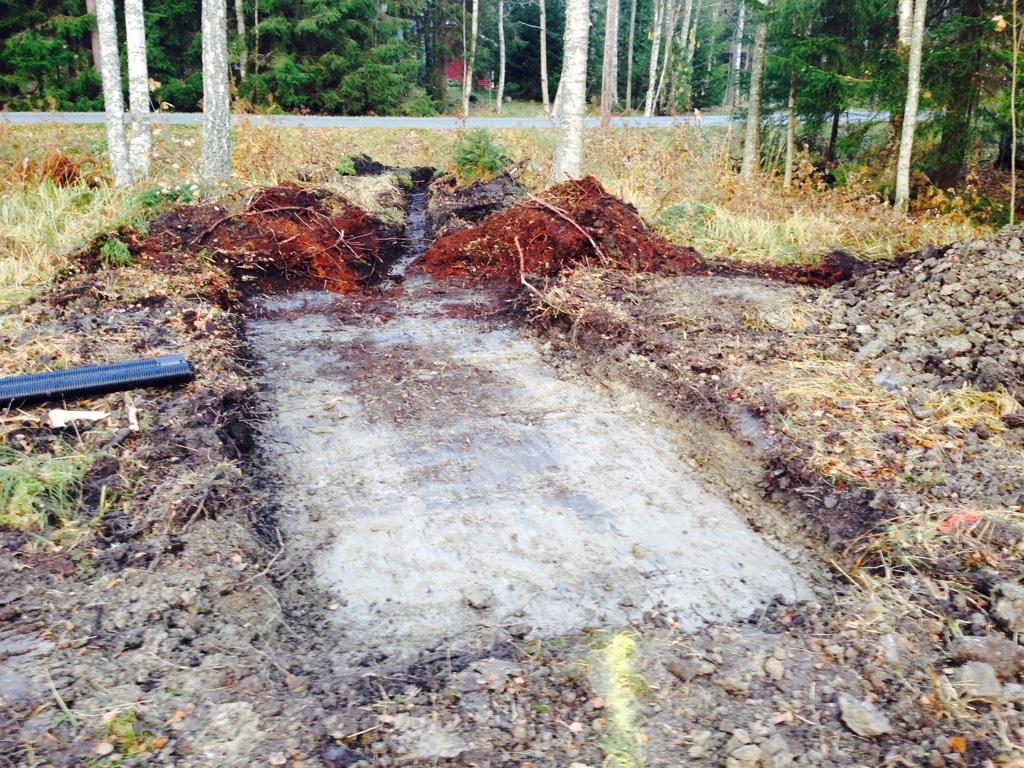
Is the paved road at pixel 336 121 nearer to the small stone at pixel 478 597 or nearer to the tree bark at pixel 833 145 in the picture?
the tree bark at pixel 833 145

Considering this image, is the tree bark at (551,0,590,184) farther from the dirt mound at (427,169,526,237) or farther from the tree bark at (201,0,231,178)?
the tree bark at (201,0,231,178)

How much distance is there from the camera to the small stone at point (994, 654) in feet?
8.94

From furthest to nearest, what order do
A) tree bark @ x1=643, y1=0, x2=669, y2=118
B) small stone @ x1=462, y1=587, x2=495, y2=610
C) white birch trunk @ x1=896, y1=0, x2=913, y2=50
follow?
1. tree bark @ x1=643, y1=0, x2=669, y2=118
2. white birch trunk @ x1=896, y1=0, x2=913, y2=50
3. small stone @ x1=462, y1=587, x2=495, y2=610

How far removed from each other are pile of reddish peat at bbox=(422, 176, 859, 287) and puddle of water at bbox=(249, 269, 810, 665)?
204 centimetres

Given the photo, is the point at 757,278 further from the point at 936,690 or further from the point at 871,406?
the point at 936,690

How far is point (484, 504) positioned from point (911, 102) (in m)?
9.26

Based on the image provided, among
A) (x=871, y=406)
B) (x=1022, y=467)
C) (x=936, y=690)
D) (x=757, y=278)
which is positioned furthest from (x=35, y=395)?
(x=757, y=278)

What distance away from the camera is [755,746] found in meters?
2.51

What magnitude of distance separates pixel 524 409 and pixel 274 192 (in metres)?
5.04

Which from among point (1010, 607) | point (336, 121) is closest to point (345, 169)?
point (336, 121)

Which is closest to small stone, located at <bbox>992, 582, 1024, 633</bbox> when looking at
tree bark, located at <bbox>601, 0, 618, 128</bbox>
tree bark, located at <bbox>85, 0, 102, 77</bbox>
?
tree bark, located at <bbox>601, 0, 618, 128</bbox>

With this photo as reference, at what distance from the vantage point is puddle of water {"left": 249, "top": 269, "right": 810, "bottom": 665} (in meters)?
3.36

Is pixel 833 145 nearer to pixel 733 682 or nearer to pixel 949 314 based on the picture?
pixel 949 314

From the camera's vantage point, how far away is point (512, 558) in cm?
367
